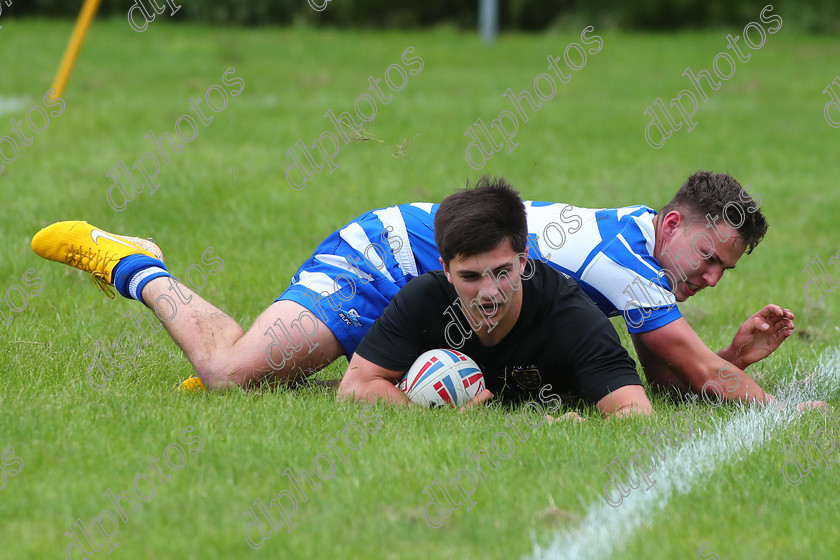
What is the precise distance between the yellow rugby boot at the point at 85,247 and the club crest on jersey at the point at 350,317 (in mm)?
1213

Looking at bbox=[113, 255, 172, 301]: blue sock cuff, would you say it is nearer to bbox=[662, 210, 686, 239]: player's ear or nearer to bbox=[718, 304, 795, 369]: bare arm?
bbox=[662, 210, 686, 239]: player's ear

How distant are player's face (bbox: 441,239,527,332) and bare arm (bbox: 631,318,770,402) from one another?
2.83ft

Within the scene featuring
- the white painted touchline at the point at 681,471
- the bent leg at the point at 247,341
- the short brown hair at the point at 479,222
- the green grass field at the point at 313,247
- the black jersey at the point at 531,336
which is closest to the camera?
the white painted touchline at the point at 681,471

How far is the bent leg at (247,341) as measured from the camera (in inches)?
217

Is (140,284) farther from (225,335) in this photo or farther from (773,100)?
(773,100)

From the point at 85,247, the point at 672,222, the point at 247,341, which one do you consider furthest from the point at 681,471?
the point at 85,247

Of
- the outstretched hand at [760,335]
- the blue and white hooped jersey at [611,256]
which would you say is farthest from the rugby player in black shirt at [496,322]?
the outstretched hand at [760,335]

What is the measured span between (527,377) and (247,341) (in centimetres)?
158

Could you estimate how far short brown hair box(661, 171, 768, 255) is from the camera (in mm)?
5250

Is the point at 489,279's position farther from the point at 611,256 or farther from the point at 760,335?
the point at 760,335

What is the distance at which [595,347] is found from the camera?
4.91m

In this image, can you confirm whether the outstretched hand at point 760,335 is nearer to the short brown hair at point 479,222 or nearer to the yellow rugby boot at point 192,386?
the short brown hair at point 479,222

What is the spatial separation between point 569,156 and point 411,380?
304 inches

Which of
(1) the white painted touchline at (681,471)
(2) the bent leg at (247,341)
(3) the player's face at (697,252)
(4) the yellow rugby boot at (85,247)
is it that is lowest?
(1) the white painted touchline at (681,471)
